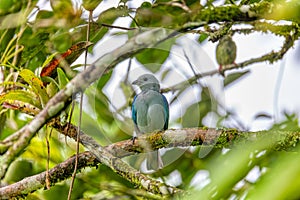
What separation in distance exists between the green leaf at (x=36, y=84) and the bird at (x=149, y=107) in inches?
20.6

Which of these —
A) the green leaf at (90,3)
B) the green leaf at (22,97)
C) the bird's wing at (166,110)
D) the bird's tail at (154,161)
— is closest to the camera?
the green leaf at (90,3)

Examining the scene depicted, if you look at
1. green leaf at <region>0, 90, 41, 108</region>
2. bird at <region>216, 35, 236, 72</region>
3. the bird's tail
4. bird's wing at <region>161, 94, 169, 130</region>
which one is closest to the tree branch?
Result: green leaf at <region>0, 90, 41, 108</region>

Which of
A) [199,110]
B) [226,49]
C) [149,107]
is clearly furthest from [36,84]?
[149,107]

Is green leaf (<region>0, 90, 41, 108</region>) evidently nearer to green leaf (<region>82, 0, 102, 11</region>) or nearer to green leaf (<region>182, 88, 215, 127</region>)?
green leaf (<region>82, 0, 102, 11</region>)

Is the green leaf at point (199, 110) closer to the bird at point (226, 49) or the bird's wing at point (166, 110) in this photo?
the bird's wing at point (166, 110)

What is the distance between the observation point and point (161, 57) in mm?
1263

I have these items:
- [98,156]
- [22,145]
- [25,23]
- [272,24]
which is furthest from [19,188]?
[272,24]

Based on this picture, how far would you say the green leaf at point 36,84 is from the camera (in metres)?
0.88

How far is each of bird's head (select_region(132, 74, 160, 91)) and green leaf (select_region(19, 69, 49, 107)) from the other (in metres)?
0.53

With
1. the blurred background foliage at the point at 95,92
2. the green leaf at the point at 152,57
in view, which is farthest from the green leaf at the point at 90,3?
the green leaf at the point at 152,57

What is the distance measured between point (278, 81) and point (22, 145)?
0.55 m

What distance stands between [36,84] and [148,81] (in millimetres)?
559

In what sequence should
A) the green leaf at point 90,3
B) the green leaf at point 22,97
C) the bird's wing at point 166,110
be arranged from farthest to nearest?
the bird's wing at point 166,110 → the green leaf at point 22,97 → the green leaf at point 90,3

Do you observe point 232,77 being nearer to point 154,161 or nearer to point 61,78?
point 154,161
